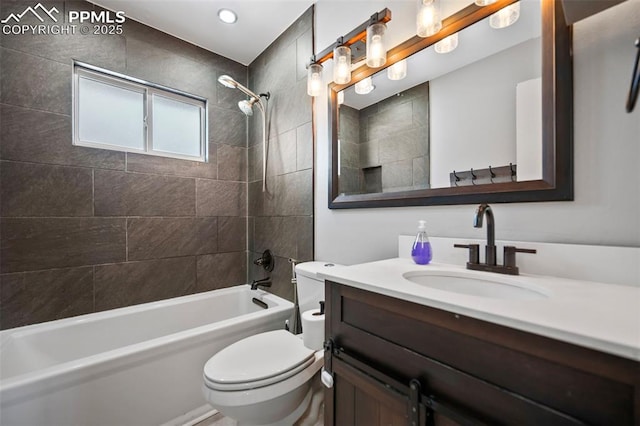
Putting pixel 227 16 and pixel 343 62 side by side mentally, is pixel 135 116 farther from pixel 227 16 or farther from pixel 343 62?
pixel 343 62

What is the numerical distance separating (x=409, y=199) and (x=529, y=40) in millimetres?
708

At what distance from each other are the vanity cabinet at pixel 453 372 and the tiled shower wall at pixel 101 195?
1184 mm

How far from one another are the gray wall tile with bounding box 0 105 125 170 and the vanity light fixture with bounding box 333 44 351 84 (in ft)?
5.53

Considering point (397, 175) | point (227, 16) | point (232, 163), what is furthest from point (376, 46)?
point (232, 163)

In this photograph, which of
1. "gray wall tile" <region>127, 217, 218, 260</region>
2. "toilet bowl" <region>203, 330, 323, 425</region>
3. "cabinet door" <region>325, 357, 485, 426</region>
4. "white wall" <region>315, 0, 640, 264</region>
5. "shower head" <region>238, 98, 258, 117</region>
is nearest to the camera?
"cabinet door" <region>325, 357, 485, 426</region>

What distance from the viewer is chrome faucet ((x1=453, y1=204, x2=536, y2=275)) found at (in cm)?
85

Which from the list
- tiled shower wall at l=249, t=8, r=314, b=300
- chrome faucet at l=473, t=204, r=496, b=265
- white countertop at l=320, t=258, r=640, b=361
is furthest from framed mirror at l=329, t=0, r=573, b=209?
tiled shower wall at l=249, t=8, r=314, b=300

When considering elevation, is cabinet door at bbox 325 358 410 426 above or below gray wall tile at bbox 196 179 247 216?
below

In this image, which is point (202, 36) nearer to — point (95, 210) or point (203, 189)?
point (203, 189)

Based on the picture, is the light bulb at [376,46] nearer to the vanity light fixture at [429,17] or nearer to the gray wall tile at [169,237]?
the vanity light fixture at [429,17]

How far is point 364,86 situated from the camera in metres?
1.48

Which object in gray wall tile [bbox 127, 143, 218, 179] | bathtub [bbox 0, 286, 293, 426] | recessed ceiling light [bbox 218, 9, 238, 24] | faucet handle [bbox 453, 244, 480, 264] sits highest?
recessed ceiling light [bbox 218, 9, 238, 24]

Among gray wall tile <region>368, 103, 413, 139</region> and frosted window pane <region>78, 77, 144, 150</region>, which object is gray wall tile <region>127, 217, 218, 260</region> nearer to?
frosted window pane <region>78, 77, 144, 150</region>

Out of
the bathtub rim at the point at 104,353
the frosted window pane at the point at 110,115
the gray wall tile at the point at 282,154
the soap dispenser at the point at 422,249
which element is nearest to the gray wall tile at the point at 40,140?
the frosted window pane at the point at 110,115
